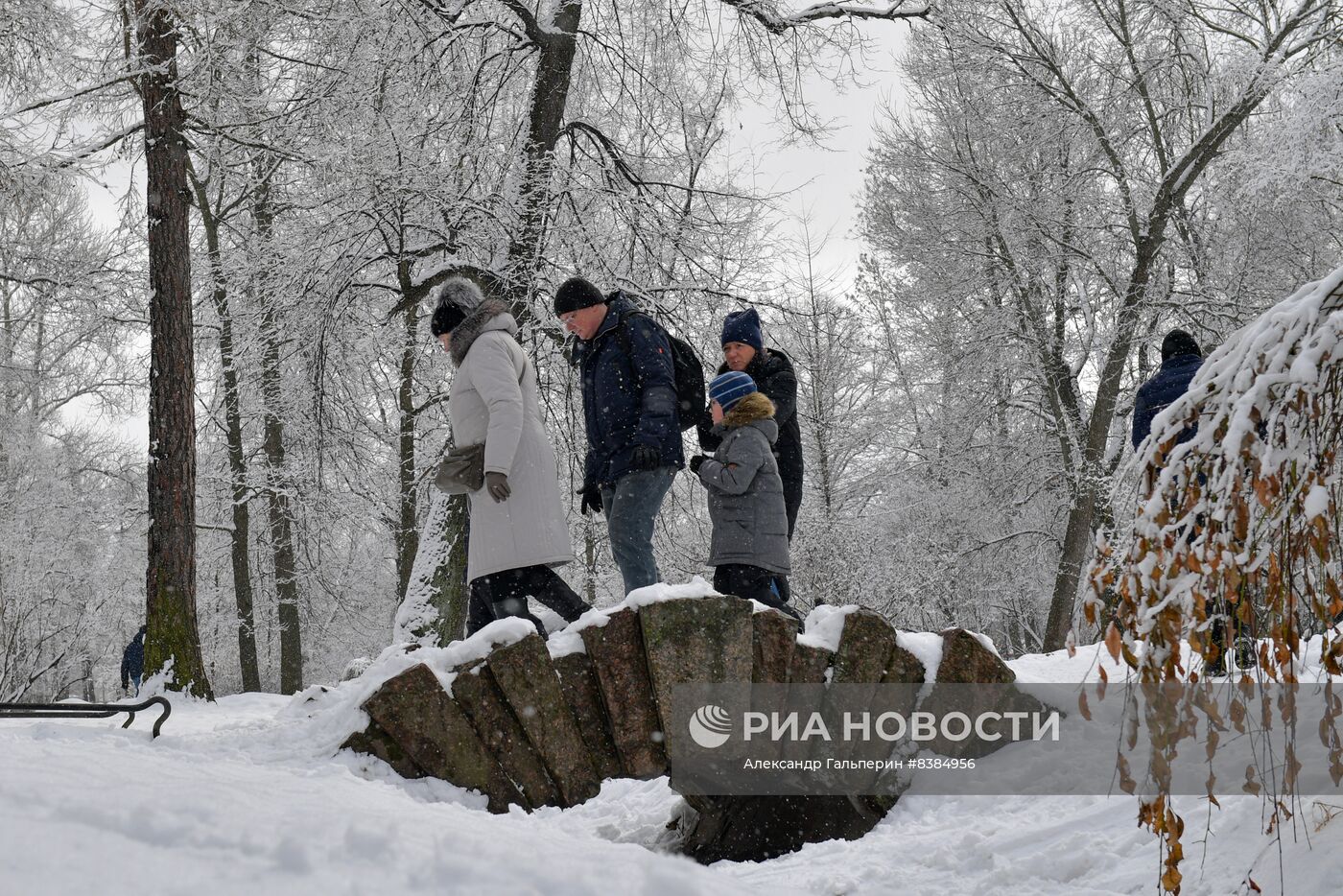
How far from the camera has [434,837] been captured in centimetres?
187

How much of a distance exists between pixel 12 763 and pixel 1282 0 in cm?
1173

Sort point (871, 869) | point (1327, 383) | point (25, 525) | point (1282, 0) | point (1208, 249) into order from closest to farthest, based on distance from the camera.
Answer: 1. point (1327, 383)
2. point (871, 869)
3. point (1282, 0)
4. point (1208, 249)
5. point (25, 525)

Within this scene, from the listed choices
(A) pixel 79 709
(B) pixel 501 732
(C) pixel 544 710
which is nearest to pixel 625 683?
(C) pixel 544 710

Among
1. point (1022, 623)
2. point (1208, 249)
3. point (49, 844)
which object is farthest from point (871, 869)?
point (1022, 623)

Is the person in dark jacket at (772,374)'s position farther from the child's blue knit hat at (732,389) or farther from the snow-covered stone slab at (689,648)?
the snow-covered stone slab at (689,648)

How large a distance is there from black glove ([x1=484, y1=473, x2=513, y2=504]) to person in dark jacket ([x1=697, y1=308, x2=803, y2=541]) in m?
1.12

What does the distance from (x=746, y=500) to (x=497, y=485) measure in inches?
41.4

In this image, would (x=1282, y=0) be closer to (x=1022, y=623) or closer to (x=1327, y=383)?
(x=1022, y=623)

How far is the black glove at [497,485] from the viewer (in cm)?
388

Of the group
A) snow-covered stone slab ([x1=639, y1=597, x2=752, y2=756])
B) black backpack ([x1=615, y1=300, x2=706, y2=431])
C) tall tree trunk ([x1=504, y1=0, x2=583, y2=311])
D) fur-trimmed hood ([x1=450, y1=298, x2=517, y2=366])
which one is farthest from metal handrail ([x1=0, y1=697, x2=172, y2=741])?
tall tree trunk ([x1=504, y1=0, x2=583, y2=311])

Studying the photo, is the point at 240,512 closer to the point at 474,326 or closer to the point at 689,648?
the point at 474,326

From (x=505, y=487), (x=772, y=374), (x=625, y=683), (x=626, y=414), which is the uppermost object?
(x=772, y=374)

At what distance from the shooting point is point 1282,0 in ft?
32.4

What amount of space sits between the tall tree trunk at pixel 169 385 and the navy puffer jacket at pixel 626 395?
125 inches
